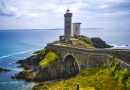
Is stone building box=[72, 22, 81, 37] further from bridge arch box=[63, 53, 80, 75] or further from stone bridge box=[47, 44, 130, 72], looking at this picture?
bridge arch box=[63, 53, 80, 75]

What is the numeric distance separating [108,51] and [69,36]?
4063 cm

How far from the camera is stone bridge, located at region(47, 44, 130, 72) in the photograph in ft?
113

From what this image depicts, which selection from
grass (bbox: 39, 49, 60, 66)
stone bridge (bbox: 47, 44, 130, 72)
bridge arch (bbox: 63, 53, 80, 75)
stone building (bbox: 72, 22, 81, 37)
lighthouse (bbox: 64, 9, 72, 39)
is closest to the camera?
stone bridge (bbox: 47, 44, 130, 72)

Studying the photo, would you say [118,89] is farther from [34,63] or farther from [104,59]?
[34,63]

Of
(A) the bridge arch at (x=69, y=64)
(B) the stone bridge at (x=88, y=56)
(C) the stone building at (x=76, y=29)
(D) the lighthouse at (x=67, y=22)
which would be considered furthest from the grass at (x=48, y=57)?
(C) the stone building at (x=76, y=29)

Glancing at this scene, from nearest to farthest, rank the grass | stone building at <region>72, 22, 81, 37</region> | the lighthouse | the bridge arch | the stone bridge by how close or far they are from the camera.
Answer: the stone bridge, the bridge arch, the grass, the lighthouse, stone building at <region>72, 22, 81, 37</region>

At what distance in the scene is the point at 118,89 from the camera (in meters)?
25.7

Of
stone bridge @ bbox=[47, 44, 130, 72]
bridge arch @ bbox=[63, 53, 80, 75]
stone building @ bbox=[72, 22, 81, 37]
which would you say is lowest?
bridge arch @ bbox=[63, 53, 80, 75]

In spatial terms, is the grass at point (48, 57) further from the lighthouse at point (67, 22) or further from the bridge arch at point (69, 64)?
the lighthouse at point (67, 22)

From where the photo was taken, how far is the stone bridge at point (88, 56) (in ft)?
113

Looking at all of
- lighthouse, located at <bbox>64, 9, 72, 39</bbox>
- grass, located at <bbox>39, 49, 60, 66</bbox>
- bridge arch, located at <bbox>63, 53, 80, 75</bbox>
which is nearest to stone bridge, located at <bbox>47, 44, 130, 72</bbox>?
bridge arch, located at <bbox>63, 53, 80, 75</bbox>

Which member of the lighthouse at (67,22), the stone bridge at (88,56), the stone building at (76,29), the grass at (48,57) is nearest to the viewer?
the stone bridge at (88,56)

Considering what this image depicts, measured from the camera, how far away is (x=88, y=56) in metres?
42.8

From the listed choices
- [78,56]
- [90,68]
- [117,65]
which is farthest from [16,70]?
[117,65]
